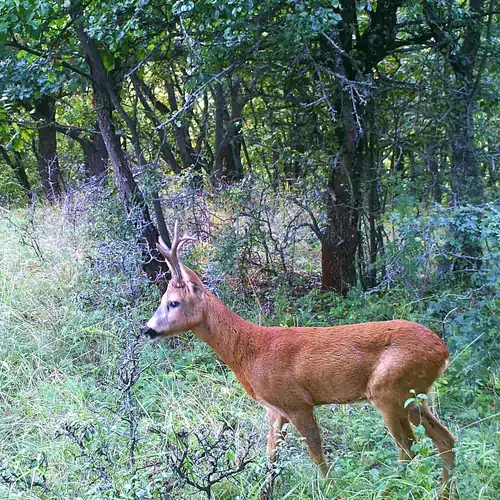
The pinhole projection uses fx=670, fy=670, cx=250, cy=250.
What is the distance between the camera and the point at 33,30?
5.41 m

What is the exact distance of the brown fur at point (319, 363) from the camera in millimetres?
3887

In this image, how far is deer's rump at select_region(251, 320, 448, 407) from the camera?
387 cm

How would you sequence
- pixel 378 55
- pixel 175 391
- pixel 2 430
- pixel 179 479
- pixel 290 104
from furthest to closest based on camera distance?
pixel 290 104, pixel 378 55, pixel 175 391, pixel 2 430, pixel 179 479

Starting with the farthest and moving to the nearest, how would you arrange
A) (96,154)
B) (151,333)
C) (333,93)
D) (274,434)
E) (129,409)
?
(96,154) < (333,93) < (151,333) < (274,434) < (129,409)

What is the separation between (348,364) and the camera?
3.99 meters

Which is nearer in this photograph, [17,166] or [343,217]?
[343,217]

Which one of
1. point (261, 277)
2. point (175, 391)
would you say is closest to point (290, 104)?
point (261, 277)

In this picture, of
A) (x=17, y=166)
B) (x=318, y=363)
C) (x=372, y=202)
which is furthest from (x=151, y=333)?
(x=17, y=166)

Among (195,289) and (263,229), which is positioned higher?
(195,289)

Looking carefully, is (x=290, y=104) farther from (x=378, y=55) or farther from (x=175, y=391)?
(x=175, y=391)

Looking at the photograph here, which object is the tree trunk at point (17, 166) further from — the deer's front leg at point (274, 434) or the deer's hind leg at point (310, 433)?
the deer's hind leg at point (310, 433)

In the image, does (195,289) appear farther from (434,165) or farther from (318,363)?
(434,165)

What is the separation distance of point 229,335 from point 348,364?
830 mm

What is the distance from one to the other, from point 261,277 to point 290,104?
1.97m
